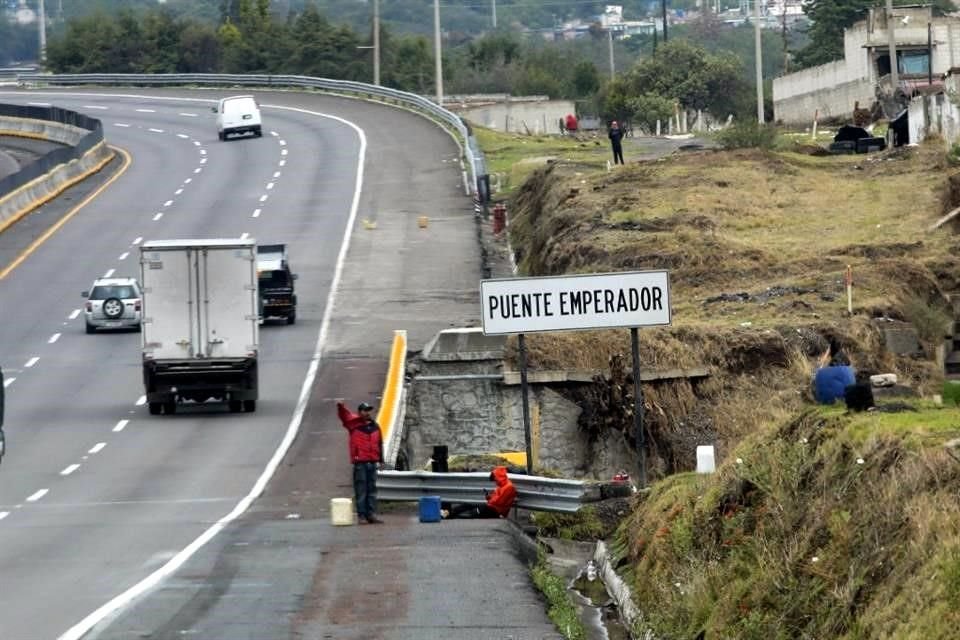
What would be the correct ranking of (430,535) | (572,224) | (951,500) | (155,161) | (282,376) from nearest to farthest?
(951,500) → (430,535) → (282,376) → (572,224) → (155,161)

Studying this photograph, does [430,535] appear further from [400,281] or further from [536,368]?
[400,281]

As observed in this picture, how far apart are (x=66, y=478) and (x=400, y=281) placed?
23.5 m

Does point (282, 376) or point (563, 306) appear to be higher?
point (563, 306)

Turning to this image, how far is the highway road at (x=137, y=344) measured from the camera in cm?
2184

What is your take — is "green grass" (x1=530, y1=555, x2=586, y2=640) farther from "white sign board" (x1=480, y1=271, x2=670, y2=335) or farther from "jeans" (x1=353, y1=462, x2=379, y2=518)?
"white sign board" (x1=480, y1=271, x2=670, y2=335)

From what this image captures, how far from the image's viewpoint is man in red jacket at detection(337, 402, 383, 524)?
23.2 meters

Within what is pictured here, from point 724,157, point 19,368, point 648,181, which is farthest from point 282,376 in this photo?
point 724,157

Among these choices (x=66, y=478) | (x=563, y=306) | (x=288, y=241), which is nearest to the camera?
(x=563, y=306)

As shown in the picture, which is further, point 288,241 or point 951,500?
point 288,241

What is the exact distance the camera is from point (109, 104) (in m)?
105

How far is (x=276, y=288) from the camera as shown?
47000 mm

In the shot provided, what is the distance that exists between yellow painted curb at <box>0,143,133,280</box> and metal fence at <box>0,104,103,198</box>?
2.51ft

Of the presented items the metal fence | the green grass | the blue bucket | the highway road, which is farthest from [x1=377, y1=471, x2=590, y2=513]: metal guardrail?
the metal fence

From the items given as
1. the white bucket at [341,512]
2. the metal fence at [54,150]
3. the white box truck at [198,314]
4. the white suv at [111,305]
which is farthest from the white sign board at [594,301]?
the metal fence at [54,150]
